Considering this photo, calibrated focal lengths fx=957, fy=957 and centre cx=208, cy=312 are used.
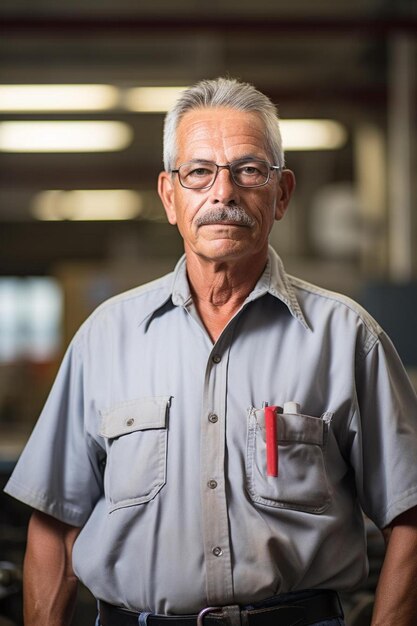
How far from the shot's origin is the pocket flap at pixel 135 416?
1734mm

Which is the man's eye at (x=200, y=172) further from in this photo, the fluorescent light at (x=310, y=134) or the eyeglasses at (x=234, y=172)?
the fluorescent light at (x=310, y=134)

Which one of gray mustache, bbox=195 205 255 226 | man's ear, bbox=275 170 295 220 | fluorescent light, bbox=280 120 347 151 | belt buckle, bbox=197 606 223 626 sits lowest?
belt buckle, bbox=197 606 223 626

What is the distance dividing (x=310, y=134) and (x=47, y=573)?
7428mm

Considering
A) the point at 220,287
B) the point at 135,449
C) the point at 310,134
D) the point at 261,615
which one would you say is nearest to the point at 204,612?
the point at 261,615

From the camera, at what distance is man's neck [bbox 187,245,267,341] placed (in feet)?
5.98

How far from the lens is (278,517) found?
1.68m

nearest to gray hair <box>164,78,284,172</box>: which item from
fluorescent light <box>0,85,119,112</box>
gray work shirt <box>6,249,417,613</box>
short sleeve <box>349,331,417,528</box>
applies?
gray work shirt <box>6,249,417,613</box>

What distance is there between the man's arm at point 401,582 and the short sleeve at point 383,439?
0.14ft

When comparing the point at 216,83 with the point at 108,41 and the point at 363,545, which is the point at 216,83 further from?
the point at 108,41

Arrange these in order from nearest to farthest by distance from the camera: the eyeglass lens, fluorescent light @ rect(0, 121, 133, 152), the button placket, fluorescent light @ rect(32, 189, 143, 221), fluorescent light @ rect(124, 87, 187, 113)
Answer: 1. the button placket
2. the eyeglass lens
3. fluorescent light @ rect(124, 87, 187, 113)
4. fluorescent light @ rect(0, 121, 133, 152)
5. fluorescent light @ rect(32, 189, 143, 221)

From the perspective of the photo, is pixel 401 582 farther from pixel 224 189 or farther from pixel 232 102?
pixel 232 102

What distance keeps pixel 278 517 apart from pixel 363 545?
20 centimetres

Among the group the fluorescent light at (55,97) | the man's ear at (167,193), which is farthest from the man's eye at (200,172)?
the fluorescent light at (55,97)

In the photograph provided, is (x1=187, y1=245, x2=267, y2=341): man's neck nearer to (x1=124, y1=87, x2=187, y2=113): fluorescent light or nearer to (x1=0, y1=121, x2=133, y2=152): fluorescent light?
(x1=124, y1=87, x2=187, y2=113): fluorescent light
